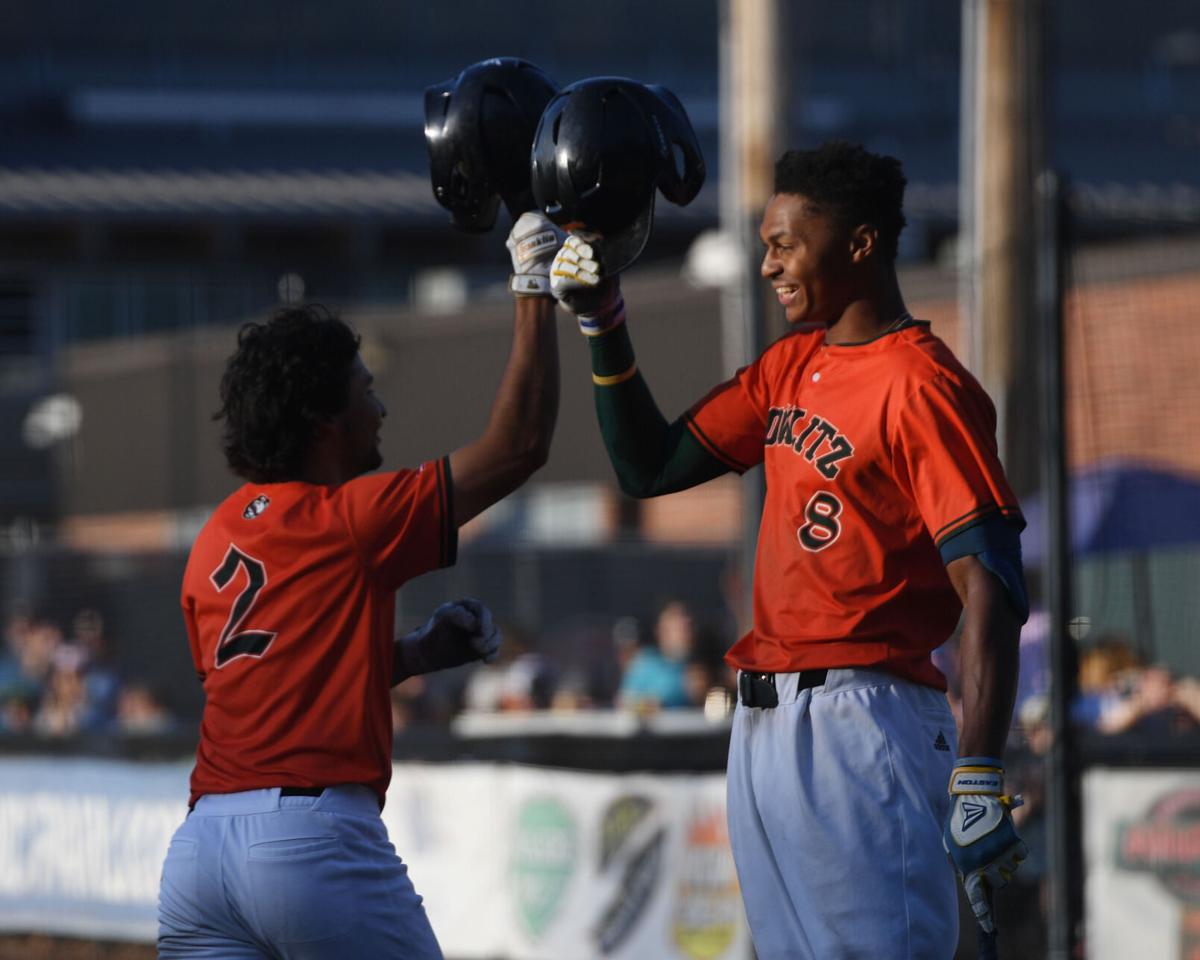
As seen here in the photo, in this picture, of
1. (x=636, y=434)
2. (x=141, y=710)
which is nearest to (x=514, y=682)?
(x=141, y=710)

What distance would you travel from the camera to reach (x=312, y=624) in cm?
444

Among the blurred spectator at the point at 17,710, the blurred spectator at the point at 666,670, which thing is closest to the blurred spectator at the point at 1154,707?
the blurred spectator at the point at 666,670

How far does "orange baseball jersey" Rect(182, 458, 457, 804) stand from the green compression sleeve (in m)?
0.57

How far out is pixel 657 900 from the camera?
9.04 metres

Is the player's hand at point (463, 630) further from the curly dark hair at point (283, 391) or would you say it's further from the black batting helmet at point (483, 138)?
the black batting helmet at point (483, 138)

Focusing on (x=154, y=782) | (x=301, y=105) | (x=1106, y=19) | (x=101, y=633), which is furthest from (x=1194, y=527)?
(x=1106, y=19)

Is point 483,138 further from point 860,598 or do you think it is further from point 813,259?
point 860,598

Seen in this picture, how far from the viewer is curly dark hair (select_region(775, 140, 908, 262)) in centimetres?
464

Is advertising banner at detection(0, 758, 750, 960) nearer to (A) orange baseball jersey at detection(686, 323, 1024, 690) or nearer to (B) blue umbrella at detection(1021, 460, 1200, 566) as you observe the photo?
(B) blue umbrella at detection(1021, 460, 1200, 566)

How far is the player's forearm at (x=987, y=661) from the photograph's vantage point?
417 cm

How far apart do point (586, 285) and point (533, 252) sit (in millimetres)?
154

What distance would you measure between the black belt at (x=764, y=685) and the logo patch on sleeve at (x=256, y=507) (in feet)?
3.69

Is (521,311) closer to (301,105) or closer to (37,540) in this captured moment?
(37,540)

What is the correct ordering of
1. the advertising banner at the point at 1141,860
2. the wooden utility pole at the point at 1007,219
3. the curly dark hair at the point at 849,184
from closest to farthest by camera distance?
the curly dark hair at the point at 849,184
the advertising banner at the point at 1141,860
the wooden utility pole at the point at 1007,219
